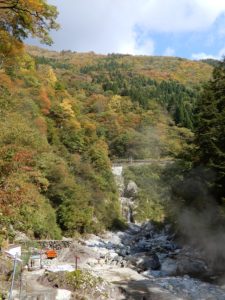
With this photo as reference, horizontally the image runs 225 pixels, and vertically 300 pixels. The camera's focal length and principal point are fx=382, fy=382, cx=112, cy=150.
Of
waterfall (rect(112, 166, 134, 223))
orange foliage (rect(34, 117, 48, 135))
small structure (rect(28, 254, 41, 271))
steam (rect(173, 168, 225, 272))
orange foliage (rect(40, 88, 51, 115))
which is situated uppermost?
orange foliage (rect(40, 88, 51, 115))

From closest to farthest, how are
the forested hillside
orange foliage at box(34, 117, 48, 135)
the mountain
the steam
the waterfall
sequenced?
the forested hillside
the mountain
the steam
orange foliage at box(34, 117, 48, 135)
the waterfall

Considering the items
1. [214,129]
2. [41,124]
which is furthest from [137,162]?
[214,129]

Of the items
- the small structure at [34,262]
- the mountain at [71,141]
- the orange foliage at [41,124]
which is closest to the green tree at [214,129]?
the mountain at [71,141]

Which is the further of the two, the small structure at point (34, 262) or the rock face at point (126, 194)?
the rock face at point (126, 194)

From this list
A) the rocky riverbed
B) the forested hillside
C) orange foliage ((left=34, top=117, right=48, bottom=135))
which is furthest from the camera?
orange foliage ((left=34, top=117, right=48, bottom=135))

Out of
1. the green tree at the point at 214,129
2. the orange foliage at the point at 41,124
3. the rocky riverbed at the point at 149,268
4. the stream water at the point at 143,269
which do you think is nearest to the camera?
the stream water at the point at 143,269

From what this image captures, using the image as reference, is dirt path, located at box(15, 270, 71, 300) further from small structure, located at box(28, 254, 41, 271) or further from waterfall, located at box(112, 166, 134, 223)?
waterfall, located at box(112, 166, 134, 223)

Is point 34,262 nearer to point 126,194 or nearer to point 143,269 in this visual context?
point 143,269

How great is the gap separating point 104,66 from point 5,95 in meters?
119

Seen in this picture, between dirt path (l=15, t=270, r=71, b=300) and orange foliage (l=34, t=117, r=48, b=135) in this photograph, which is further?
orange foliage (l=34, t=117, r=48, b=135)

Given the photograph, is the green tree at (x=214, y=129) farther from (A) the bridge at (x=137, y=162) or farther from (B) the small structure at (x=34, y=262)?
(A) the bridge at (x=137, y=162)

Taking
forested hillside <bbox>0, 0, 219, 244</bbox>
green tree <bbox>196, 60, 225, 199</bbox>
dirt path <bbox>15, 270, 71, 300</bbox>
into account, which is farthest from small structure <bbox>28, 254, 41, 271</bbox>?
green tree <bbox>196, 60, 225, 199</bbox>

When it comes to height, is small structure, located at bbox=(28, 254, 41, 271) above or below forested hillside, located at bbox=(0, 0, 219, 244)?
below

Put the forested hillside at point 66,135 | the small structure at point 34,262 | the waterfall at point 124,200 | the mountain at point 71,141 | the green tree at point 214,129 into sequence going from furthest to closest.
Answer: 1. the waterfall at point 124,200
2. the green tree at point 214,129
3. the small structure at point 34,262
4. the mountain at point 71,141
5. the forested hillside at point 66,135
